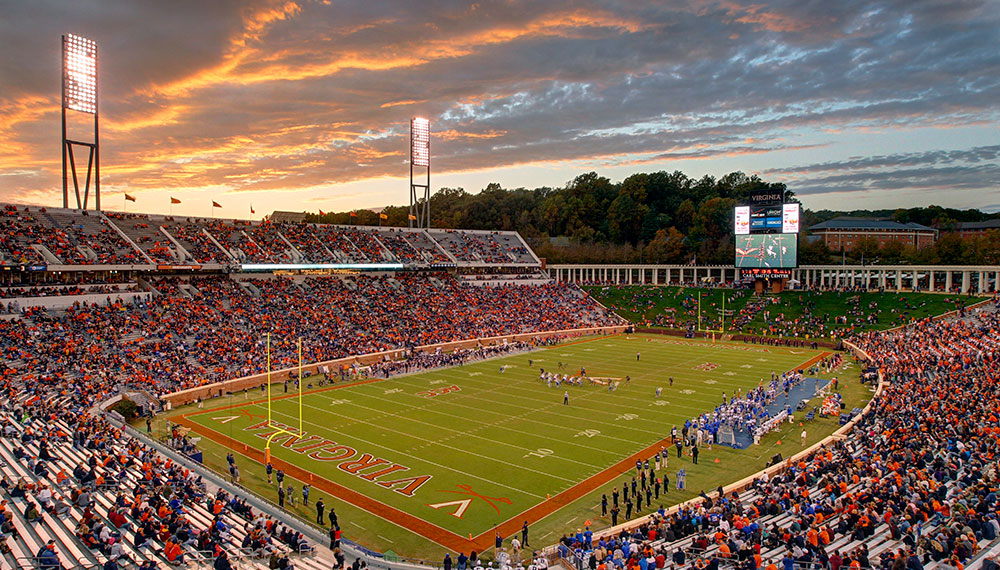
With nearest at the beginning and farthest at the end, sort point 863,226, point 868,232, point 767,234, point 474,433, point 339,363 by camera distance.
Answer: point 474,433
point 339,363
point 767,234
point 868,232
point 863,226

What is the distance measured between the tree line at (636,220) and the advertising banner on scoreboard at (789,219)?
25.8 m

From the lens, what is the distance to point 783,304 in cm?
6350

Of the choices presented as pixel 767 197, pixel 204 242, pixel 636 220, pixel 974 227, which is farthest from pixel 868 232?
pixel 204 242

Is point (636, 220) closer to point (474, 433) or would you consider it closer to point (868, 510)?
point (474, 433)

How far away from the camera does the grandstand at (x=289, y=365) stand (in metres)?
13.6

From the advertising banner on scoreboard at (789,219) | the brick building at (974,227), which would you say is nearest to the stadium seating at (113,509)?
the advertising banner on scoreboard at (789,219)

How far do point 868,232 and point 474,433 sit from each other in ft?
399

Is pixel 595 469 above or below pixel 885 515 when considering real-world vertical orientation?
below

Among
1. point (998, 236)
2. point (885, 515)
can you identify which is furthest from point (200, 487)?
point (998, 236)

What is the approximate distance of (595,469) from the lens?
22.4 meters

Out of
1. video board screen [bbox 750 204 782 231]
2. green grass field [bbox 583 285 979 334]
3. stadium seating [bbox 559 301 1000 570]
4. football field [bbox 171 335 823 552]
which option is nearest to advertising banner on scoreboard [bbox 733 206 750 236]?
video board screen [bbox 750 204 782 231]

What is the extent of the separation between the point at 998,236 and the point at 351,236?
7982 centimetres

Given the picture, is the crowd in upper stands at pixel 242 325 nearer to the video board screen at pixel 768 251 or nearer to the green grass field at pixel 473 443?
the green grass field at pixel 473 443

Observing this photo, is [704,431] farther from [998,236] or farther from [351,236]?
[998,236]
